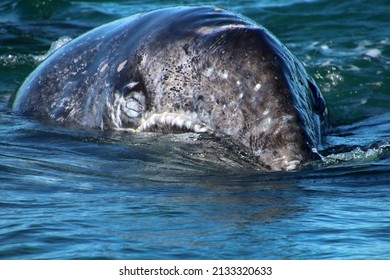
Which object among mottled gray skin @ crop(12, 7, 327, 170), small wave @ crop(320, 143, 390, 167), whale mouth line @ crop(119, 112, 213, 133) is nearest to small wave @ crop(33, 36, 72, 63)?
mottled gray skin @ crop(12, 7, 327, 170)

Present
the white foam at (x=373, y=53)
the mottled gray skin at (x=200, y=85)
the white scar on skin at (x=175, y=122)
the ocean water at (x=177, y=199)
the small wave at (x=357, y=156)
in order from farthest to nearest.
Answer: the white foam at (x=373, y=53)
the white scar on skin at (x=175, y=122)
the small wave at (x=357, y=156)
the mottled gray skin at (x=200, y=85)
the ocean water at (x=177, y=199)

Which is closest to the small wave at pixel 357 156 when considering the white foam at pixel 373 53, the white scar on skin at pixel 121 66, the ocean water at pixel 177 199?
the ocean water at pixel 177 199

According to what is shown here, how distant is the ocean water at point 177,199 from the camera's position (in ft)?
16.9

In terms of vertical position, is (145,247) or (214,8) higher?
(214,8)

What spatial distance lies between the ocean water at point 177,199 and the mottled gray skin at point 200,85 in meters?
0.17

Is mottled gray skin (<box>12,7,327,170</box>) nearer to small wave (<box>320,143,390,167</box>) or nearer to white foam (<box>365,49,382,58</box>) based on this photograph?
small wave (<box>320,143,390,167</box>)

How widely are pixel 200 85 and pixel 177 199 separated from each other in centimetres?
142

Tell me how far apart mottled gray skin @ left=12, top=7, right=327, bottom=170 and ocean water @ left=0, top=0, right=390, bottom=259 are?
0.17m

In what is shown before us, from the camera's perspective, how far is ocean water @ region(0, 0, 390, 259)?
16.9ft

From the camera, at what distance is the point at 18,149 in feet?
24.5

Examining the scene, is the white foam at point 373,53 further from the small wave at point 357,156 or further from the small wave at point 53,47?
the small wave at point 357,156
